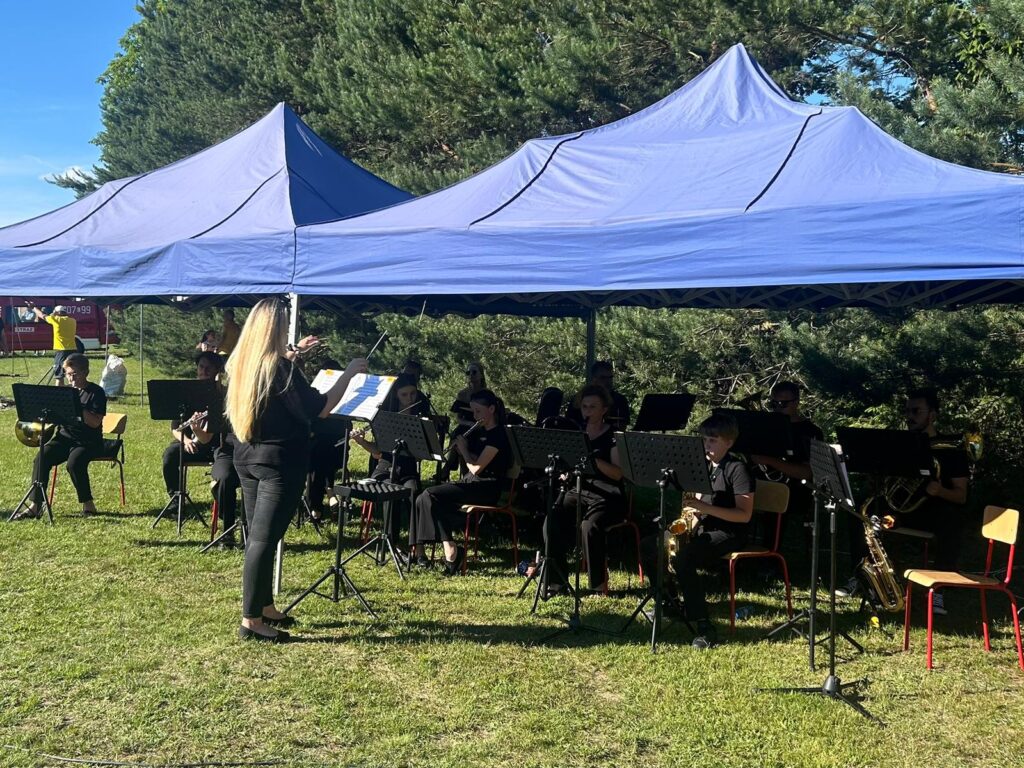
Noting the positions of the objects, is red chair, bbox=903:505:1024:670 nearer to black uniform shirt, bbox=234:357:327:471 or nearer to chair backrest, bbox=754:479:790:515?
chair backrest, bbox=754:479:790:515

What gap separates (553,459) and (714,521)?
3.66ft

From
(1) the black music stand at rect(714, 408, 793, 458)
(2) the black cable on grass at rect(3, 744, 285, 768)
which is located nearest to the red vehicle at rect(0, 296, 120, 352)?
(1) the black music stand at rect(714, 408, 793, 458)

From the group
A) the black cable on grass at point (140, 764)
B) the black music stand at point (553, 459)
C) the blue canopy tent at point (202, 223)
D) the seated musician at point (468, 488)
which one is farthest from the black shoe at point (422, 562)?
the black cable on grass at point (140, 764)

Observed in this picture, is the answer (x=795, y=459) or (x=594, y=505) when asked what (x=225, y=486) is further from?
(x=795, y=459)

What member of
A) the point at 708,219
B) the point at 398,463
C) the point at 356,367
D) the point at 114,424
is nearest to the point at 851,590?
the point at 708,219

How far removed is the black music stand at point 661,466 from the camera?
5062 mm

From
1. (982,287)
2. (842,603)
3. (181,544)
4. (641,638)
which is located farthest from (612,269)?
(181,544)

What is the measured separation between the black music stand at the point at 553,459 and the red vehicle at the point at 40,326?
24395 mm

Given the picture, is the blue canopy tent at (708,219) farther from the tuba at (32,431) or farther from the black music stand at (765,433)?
the tuba at (32,431)

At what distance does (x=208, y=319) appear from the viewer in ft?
78.8

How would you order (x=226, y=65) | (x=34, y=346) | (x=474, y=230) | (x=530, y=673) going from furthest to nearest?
(x=34, y=346) < (x=226, y=65) < (x=474, y=230) < (x=530, y=673)

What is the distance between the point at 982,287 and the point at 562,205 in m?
3.32

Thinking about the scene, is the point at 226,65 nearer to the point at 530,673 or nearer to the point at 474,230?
the point at 474,230

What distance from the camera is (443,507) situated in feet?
22.8
